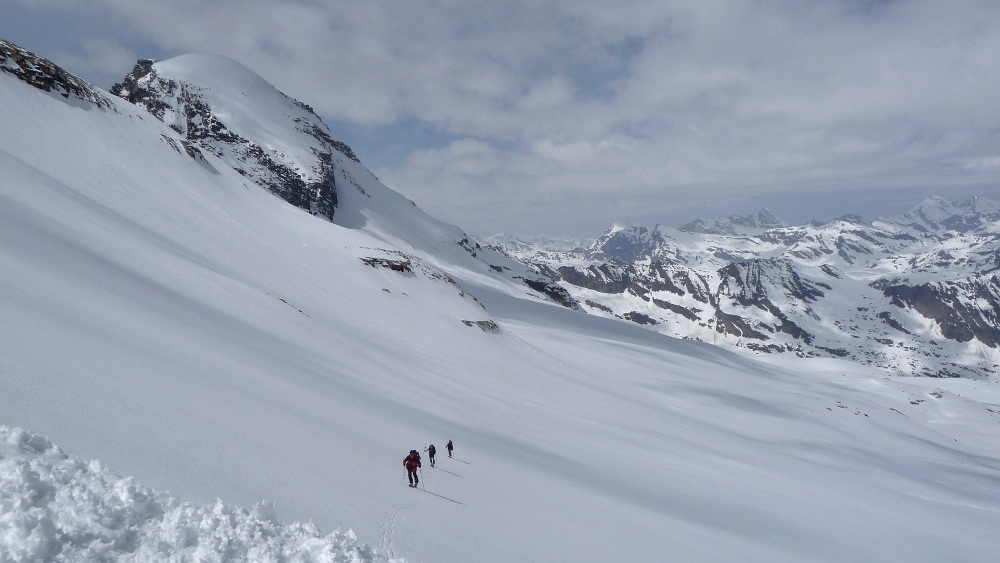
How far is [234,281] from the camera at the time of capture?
2923 centimetres

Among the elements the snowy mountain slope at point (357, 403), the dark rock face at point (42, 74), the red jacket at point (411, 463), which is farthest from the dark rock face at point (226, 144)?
the red jacket at point (411, 463)

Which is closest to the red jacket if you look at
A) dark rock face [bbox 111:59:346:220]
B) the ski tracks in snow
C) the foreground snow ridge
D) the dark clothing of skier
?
the dark clothing of skier

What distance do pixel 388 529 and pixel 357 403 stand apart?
30.4 ft

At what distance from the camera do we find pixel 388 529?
33.2ft

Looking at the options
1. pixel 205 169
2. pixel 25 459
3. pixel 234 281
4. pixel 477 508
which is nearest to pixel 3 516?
pixel 25 459

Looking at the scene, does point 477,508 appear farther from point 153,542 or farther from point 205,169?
point 205,169

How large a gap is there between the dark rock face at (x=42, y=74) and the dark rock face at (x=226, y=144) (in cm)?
5130

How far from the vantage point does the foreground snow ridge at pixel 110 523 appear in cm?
574

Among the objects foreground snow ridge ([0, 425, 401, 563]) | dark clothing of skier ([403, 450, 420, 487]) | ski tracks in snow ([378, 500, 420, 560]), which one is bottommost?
ski tracks in snow ([378, 500, 420, 560])

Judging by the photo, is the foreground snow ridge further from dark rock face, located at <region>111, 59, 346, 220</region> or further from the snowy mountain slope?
dark rock face, located at <region>111, 59, 346, 220</region>

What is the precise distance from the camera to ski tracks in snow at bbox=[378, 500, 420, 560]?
29.7ft

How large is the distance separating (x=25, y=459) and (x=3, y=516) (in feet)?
3.51

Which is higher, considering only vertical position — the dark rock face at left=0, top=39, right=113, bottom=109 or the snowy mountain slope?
the dark rock face at left=0, top=39, right=113, bottom=109

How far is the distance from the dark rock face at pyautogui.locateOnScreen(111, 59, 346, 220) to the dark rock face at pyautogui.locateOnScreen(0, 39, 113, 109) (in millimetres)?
51298
